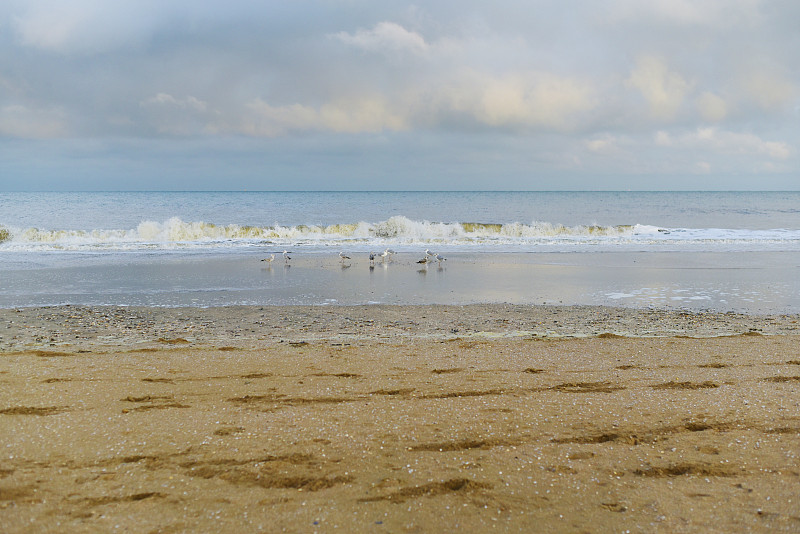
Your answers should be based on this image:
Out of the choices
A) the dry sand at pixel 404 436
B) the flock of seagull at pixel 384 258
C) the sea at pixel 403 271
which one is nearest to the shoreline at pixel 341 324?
the dry sand at pixel 404 436

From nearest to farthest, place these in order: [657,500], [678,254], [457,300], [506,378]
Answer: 1. [657,500]
2. [506,378]
3. [457,300]
4. [678,254]

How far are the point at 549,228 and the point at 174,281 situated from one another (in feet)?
93.6

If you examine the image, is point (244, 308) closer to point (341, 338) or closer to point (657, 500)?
point (341, 338)

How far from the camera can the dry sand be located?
3443mm

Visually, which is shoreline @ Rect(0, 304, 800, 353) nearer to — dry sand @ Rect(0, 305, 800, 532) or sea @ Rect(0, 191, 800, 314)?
dry sand @ Rect(0, 305, 800, 532)

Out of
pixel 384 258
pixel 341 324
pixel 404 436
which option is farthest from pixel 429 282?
pixel 404 436

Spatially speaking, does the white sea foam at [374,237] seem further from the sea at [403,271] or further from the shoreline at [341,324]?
the shoreline at [341,324]

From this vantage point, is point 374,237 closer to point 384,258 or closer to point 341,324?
point 384,258

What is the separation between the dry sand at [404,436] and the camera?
3.44 m

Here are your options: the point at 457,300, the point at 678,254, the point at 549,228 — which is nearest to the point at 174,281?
the point at 457,300

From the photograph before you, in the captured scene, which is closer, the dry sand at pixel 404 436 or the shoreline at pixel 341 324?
the dry sand at pixel 404 436

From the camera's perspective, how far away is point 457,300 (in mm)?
12938

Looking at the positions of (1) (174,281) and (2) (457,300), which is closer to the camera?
(2) (457,300)

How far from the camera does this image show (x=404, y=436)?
450 centimetres
